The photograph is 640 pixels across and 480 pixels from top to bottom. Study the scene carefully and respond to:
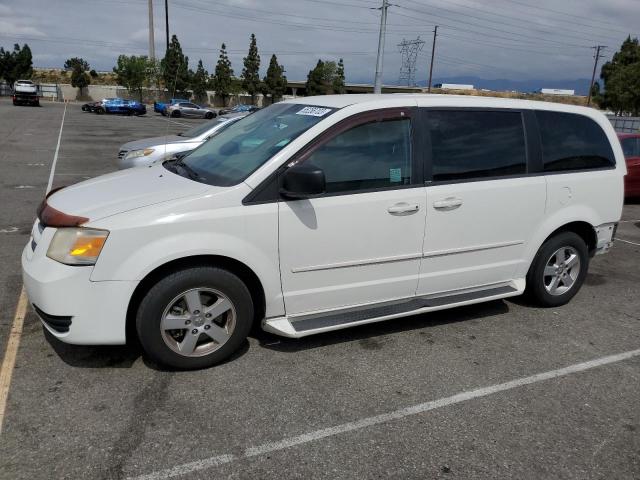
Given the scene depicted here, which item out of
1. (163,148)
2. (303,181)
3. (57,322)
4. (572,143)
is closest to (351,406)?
(303,181)

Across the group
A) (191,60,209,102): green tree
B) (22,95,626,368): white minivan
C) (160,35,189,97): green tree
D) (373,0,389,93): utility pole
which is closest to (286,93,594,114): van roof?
(22,95,626,368): white minivan

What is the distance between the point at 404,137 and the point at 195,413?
2.38 m

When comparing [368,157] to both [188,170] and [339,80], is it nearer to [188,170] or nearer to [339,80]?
[188,170]

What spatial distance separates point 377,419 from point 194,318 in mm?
1311

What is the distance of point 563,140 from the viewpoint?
473cm

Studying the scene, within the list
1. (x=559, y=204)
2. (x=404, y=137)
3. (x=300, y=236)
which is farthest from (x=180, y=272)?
(x=559, y=204)

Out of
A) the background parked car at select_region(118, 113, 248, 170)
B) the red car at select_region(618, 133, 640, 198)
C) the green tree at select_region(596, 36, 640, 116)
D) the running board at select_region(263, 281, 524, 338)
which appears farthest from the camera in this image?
the green tree at select_region(596, 36, 640, 116)

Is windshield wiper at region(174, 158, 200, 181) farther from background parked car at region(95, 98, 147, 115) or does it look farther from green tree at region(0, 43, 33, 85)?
green tree at region(0, 43, 33, 85)

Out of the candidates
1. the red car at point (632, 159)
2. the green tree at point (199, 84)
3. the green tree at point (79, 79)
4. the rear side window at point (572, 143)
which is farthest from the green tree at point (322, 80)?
the rear side window at point (572, 143)

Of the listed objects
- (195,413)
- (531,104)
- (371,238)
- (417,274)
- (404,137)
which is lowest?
(195,413)

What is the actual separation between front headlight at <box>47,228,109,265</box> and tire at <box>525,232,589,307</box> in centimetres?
361

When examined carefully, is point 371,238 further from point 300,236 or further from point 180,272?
point 180,272

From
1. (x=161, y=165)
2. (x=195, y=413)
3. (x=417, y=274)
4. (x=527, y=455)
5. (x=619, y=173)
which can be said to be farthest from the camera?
(x=619, y=173)

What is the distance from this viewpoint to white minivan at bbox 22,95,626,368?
3.23 m
